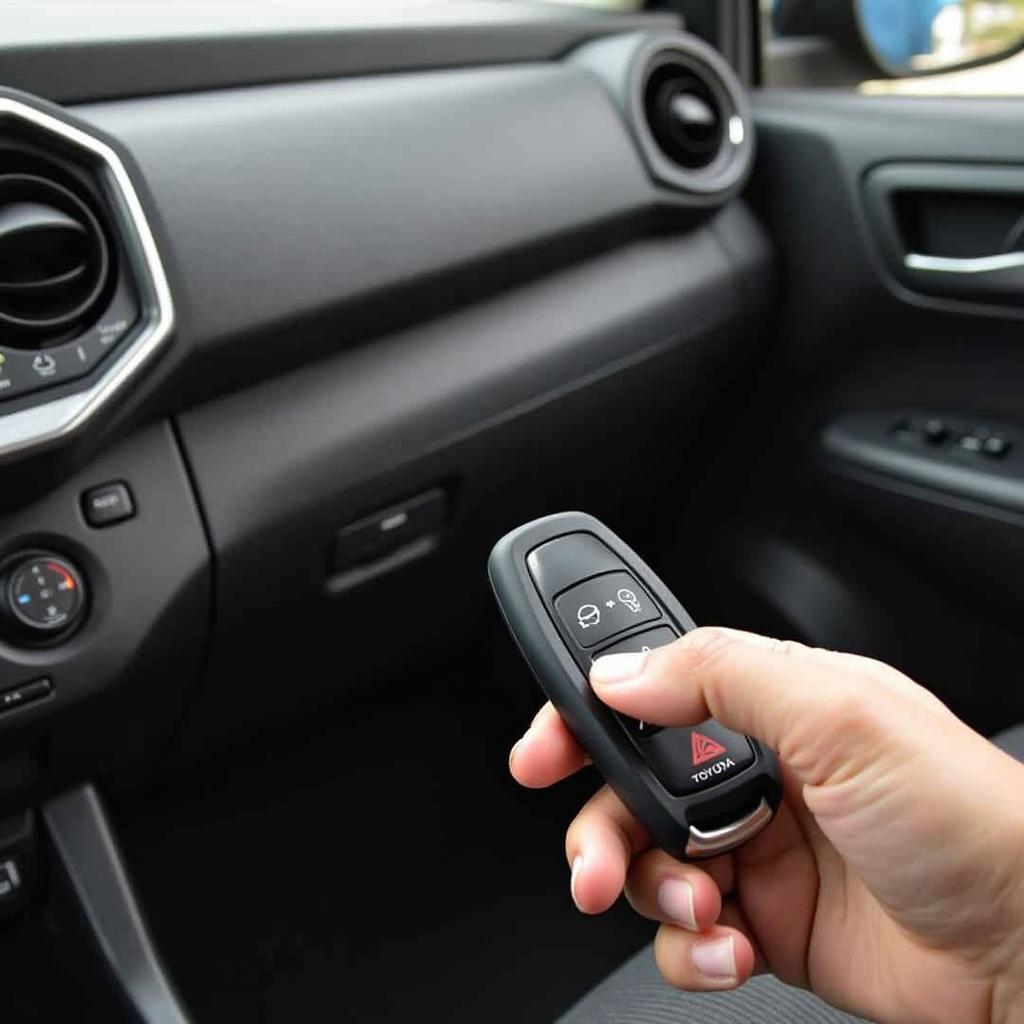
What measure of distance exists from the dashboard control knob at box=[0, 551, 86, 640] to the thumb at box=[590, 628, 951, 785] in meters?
0.38

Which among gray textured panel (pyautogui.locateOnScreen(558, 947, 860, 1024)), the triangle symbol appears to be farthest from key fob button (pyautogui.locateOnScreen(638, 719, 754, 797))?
gray textured panel (pyautogui.locateOnScreen(558, 947, 860, 1024))

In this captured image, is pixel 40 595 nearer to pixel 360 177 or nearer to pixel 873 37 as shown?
pixel 360 177

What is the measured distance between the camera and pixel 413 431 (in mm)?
1038

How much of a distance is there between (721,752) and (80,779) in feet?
1.73

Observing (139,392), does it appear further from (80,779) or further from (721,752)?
(721,752)

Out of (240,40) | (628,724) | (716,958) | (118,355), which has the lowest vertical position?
(716,958)

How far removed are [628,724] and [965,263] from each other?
31.2 inches

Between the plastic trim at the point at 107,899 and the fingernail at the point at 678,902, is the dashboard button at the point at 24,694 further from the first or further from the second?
the fingernail at the point at 678,902

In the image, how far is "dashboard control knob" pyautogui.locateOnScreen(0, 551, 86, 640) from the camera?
82cm

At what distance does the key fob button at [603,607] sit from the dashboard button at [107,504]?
1.09ft

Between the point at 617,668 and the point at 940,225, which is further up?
the point at 617,668

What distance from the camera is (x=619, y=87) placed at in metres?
1.22

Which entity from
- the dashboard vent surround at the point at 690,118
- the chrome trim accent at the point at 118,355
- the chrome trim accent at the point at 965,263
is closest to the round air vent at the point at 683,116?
the dashboard vent surround at the point at 690,118

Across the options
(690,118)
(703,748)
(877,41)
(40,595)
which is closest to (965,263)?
(690,118)
